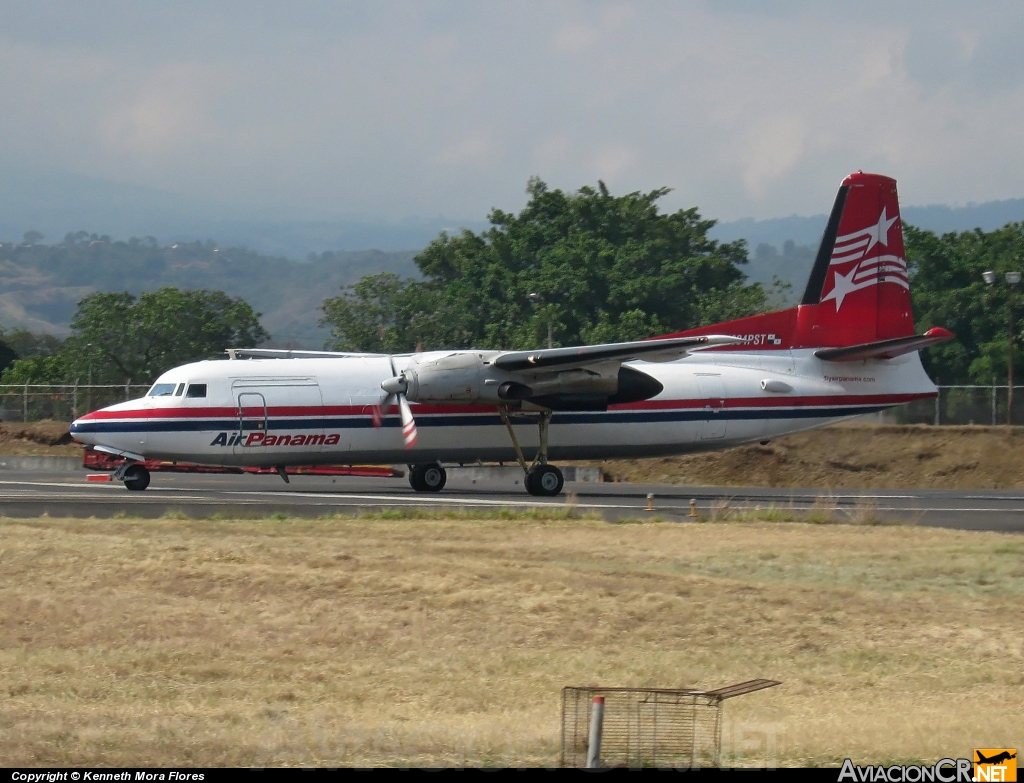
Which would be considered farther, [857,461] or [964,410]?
[964,410]

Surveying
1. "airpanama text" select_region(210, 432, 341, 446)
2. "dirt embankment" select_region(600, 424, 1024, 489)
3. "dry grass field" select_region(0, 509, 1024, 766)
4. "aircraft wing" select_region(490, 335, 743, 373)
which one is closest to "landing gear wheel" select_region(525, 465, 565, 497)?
"aircraft wing" select_region(490, 335, 743, 373)

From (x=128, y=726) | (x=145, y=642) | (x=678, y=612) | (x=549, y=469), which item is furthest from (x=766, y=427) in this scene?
(x=128, y=726)

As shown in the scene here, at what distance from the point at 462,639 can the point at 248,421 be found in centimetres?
1527

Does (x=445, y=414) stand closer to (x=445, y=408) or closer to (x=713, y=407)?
(x=445, y=408)

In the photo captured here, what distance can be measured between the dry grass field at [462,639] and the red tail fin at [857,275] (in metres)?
11.6

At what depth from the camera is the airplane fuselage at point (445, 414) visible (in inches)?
1103

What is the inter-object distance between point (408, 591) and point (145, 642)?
361 centimetres

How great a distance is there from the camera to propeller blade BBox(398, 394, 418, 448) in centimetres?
2833

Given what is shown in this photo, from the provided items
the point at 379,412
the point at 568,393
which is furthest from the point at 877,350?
the point at 379,412

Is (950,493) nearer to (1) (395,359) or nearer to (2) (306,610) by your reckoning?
(1) (395,359)

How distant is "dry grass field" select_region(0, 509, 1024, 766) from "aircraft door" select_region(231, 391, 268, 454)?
6.72 metres

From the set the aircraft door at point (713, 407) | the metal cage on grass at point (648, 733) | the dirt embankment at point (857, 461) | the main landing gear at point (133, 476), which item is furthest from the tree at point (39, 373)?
the metal cage on grass at point (648, 733)

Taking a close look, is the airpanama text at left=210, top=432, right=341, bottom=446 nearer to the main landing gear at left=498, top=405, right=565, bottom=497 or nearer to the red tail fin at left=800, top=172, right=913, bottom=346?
the main landing gear at left=498, top=405, right=565, bottom=497

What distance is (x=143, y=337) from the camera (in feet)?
200
